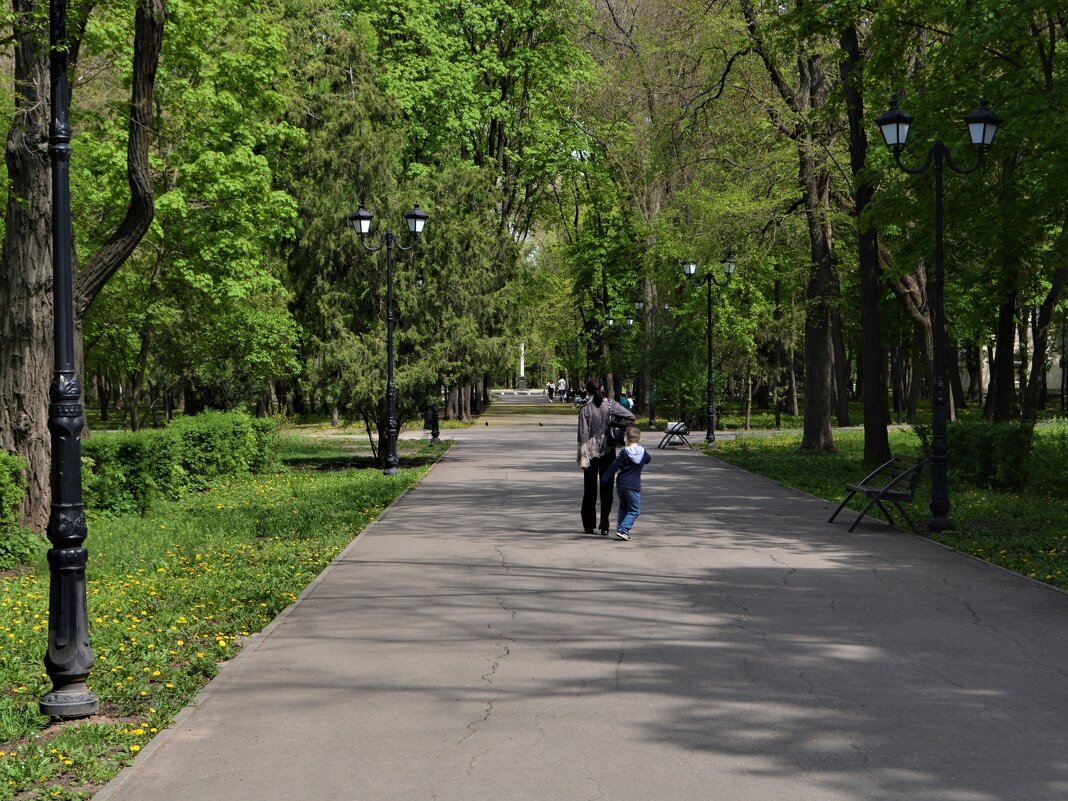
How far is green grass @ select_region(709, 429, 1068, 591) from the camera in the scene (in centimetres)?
1229

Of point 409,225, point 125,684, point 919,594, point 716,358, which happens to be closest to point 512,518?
point 919,594

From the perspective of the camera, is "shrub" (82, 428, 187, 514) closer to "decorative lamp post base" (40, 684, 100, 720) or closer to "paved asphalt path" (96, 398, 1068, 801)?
"paved asphalt path" (96, 398, 1068, 801)

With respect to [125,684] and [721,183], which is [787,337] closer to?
[721,183]

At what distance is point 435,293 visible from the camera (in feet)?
88.5

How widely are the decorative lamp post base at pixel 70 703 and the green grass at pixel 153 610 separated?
0.30ft

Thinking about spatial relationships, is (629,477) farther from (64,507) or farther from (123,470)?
(64,507)

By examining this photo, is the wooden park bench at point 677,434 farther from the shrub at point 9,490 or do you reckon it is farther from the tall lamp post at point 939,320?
the shrub at point 9,490

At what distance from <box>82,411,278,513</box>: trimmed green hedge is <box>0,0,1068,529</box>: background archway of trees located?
1633 mm

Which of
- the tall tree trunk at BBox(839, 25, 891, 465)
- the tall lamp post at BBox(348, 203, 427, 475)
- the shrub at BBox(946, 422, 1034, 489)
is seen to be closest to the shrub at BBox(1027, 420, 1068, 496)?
the shrub at BBox(946, 422, 1034, 489)

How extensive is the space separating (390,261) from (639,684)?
18675 millimetres

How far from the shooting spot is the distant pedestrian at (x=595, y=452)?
14.5 metres

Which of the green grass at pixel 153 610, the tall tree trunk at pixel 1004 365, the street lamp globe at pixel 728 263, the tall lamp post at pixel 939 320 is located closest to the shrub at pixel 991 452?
the tall lamp post at pixel 939 320

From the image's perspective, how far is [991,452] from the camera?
19797 millimetres

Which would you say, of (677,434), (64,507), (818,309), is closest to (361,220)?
(818,309)
